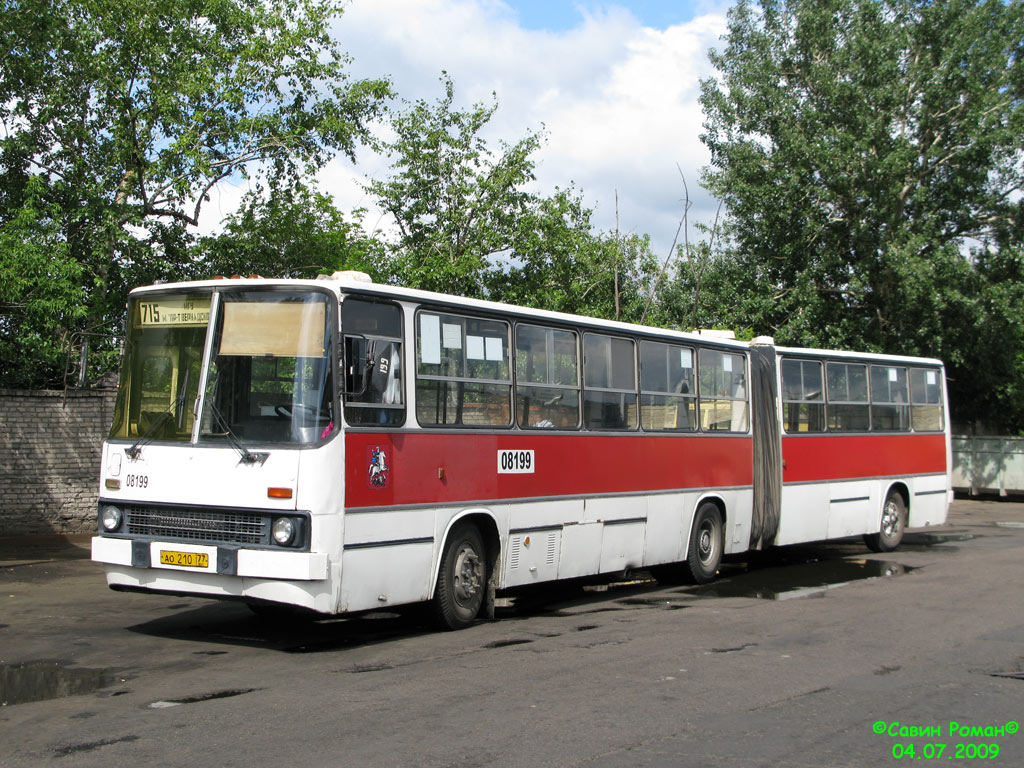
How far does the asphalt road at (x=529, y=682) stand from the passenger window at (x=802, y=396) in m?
3.94

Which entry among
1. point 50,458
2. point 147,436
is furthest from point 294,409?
point 50,458

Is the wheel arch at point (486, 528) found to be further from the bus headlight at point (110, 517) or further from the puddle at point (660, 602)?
the bus headlight at point (110, 517)

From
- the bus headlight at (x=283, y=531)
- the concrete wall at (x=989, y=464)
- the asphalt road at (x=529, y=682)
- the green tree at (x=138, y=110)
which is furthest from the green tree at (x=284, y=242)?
the concrete wall at (x=989, y=464)

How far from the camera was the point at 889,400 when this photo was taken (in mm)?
18219

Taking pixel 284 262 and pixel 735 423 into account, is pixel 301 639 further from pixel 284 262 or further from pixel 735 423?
pixel 284 262

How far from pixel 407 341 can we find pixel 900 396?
11.8m

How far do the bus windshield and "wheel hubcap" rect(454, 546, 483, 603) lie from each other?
2.21 meters

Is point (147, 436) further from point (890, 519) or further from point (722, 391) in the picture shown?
point (890, 519)

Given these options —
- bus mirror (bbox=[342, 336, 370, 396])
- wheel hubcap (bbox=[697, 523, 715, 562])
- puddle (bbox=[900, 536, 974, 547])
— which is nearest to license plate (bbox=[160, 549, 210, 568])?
bus mirror (bbox=[342, 336, 370, 396])

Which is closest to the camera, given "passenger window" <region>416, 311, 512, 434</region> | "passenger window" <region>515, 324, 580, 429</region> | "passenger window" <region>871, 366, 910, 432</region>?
"passenger window" <region>416, 311, 512, 434</region>

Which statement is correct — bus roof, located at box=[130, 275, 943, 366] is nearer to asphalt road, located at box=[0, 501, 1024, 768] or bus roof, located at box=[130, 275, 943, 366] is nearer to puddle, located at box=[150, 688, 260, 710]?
asphalt road, located at box=[0, 501, 1024, 768]

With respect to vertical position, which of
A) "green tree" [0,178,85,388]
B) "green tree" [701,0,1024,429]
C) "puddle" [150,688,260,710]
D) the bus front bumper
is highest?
"green tree" [701,0,1024,429]

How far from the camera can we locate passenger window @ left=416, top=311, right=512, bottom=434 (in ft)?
32.0

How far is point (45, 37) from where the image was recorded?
17.6 metres
